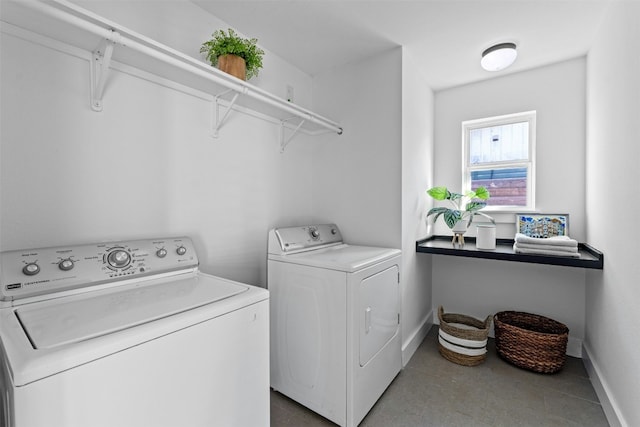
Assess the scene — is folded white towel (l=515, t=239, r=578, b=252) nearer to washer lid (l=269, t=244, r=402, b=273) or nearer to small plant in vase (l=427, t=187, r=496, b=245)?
small plant in vase (l=427, t=187, r=496, b=245)

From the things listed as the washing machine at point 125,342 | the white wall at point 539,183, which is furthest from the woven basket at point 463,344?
the washing machine at point 125,342

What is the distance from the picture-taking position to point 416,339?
2441mm

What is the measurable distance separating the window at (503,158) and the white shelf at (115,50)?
195 centimetres

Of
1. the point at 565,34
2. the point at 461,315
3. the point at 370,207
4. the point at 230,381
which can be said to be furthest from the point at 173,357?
the point at 565,34

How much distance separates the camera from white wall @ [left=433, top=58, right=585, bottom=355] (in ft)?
7.66

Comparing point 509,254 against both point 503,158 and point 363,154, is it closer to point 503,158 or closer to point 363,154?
point 503,158

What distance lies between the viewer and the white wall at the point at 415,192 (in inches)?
87.0

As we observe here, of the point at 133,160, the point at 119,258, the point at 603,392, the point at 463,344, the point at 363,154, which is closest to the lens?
the point at 119,258

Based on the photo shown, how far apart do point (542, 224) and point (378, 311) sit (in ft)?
5.75

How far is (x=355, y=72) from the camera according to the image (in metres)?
2.35

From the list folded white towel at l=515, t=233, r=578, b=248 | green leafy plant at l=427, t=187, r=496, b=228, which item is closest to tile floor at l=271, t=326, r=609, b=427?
folded white towel at l=515, t=233, r=578, b=248

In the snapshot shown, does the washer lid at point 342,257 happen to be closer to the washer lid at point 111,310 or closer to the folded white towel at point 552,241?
the washer lid at point 111,310

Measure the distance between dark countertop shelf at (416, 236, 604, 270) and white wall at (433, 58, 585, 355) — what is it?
0.20 metres

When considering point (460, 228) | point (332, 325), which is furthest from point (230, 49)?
point (460, 228)
